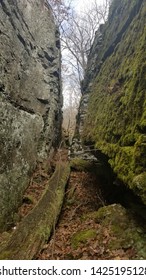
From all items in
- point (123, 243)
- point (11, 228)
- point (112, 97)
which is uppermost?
point (112, 97)

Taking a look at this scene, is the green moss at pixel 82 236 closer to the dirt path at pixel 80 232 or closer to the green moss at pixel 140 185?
the dirt path at pixel 80 232

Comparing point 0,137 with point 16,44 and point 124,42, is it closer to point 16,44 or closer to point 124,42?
point 16,44

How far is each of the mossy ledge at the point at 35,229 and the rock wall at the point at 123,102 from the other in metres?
1.67

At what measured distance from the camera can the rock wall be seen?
14.2ft

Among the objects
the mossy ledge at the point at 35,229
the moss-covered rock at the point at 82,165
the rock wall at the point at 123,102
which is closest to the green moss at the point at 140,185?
the rock wall at the point at 123,102

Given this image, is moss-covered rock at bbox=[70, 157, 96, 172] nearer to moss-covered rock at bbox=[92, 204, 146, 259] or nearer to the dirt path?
the dirt path

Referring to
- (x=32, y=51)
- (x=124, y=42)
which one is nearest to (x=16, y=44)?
(x=32, y=51)

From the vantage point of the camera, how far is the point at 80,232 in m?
4.86

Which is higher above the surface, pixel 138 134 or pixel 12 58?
pixel 12 58

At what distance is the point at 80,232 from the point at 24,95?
15.1ft

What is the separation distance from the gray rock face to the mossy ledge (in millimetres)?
795

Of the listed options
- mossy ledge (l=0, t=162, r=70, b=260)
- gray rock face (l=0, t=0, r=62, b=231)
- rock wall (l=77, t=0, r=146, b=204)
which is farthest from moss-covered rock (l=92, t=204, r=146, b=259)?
gray rock face (l=0, t=0, r=62, b=231)

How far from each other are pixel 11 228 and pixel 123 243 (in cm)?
275
